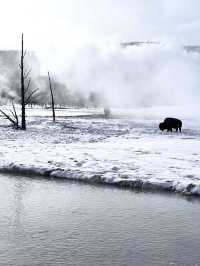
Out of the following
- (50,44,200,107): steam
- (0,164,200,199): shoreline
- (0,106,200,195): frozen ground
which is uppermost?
(50,44,200,107): steam

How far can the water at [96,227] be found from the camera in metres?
7.05

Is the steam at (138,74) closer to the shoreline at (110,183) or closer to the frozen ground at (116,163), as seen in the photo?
the frozen ground at (116,163)

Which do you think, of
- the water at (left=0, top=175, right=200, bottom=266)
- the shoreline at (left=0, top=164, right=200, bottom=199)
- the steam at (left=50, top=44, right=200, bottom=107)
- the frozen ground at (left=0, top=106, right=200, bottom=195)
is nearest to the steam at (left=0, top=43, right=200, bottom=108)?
the steam at (left=50, top=44, right=200, bottom=107)

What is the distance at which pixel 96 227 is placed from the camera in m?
8.61

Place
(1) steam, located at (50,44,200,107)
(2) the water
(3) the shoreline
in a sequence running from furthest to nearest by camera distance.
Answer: (1) steam, located at (50,44,200,107) < (3) the shoreline < (2) the water

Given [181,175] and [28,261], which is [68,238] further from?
[181,175]

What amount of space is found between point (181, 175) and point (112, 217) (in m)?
4.59

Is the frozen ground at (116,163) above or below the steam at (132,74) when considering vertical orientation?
below

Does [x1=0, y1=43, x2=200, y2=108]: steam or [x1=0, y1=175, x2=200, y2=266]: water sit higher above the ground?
[x1=0, y1=43, x2=200, y2=108]: steam

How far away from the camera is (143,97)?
103 metres

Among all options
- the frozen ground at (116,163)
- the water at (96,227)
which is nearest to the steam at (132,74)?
the frozen ground at (116,163)

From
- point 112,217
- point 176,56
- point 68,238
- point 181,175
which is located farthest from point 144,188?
point 176,56

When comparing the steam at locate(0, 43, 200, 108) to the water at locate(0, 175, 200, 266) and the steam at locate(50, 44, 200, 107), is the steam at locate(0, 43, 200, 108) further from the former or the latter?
the water at locate(0, 175, 200, 266)

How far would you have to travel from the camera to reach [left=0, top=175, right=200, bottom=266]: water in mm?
7055
